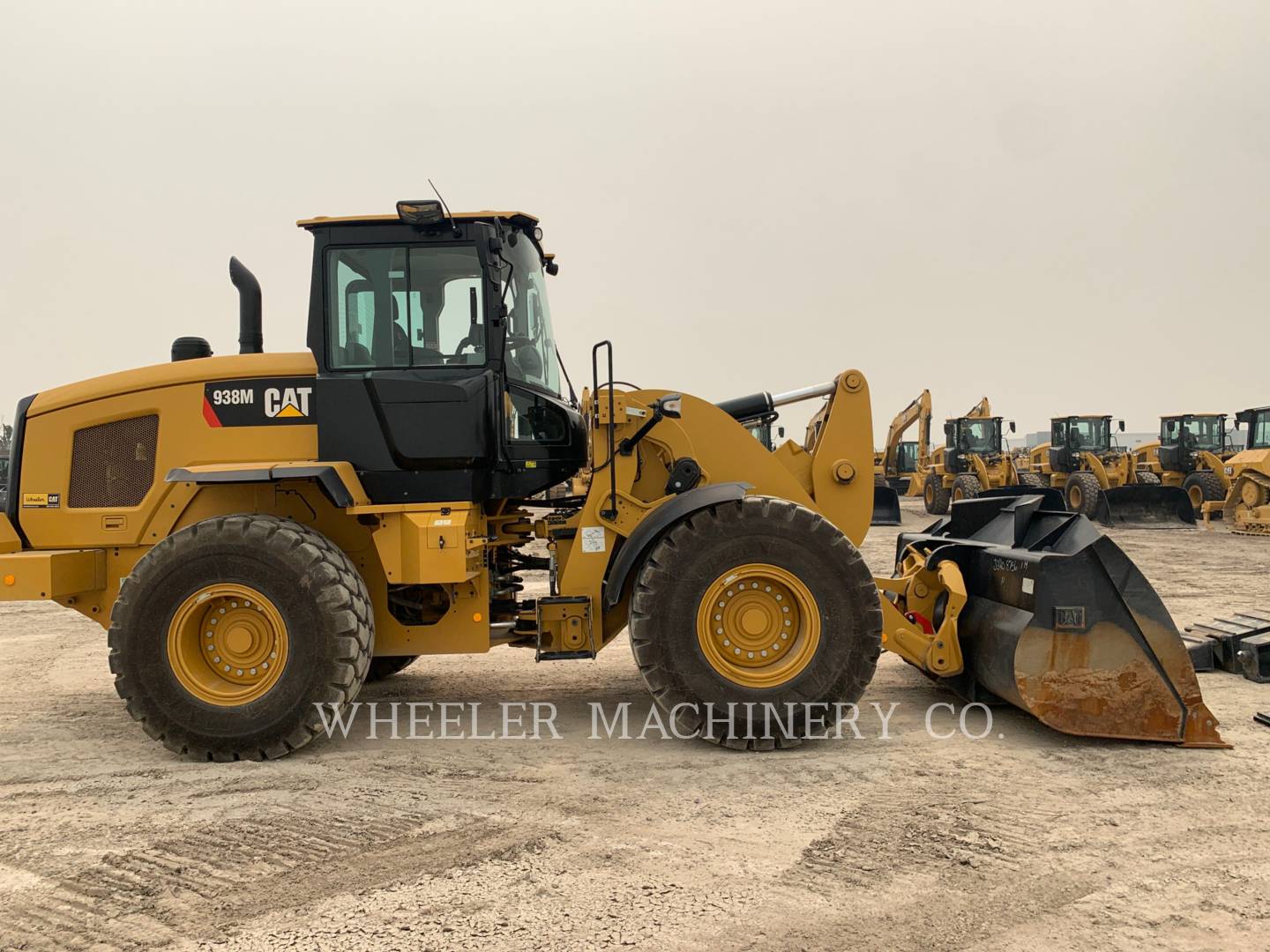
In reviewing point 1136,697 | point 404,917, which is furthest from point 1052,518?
point 404,917

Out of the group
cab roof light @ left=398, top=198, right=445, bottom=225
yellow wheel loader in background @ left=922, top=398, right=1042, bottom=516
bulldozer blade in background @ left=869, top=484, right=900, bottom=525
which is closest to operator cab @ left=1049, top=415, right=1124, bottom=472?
yellow wheel loader in background @ left=922, top=398, right=1042, bottom=516

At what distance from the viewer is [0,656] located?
23.9 ft

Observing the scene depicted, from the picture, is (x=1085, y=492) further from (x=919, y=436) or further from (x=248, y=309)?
(x=248, y=309)

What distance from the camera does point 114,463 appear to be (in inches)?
193

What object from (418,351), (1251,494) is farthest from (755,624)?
(1251,494)

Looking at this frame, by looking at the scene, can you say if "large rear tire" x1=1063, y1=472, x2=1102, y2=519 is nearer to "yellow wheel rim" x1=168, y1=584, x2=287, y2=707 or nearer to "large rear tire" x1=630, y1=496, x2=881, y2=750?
"large rear tire" x1=630, y1=496, x2=881, y2=750

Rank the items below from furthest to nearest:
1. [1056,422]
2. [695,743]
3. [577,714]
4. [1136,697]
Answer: [1056,422], [577,714], [695,743], [1136,697]

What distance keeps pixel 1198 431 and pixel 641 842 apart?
2454 centimetres

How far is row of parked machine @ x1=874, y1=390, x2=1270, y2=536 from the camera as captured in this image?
19.1m

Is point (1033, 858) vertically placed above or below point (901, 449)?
below

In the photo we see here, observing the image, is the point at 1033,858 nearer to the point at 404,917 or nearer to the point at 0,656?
the point at 404,917

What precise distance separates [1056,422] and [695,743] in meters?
23.1

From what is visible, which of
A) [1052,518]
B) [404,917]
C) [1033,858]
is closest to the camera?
[404,917]

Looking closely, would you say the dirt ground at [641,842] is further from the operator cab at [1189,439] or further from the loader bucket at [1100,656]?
the operator cab at [1189,439]
